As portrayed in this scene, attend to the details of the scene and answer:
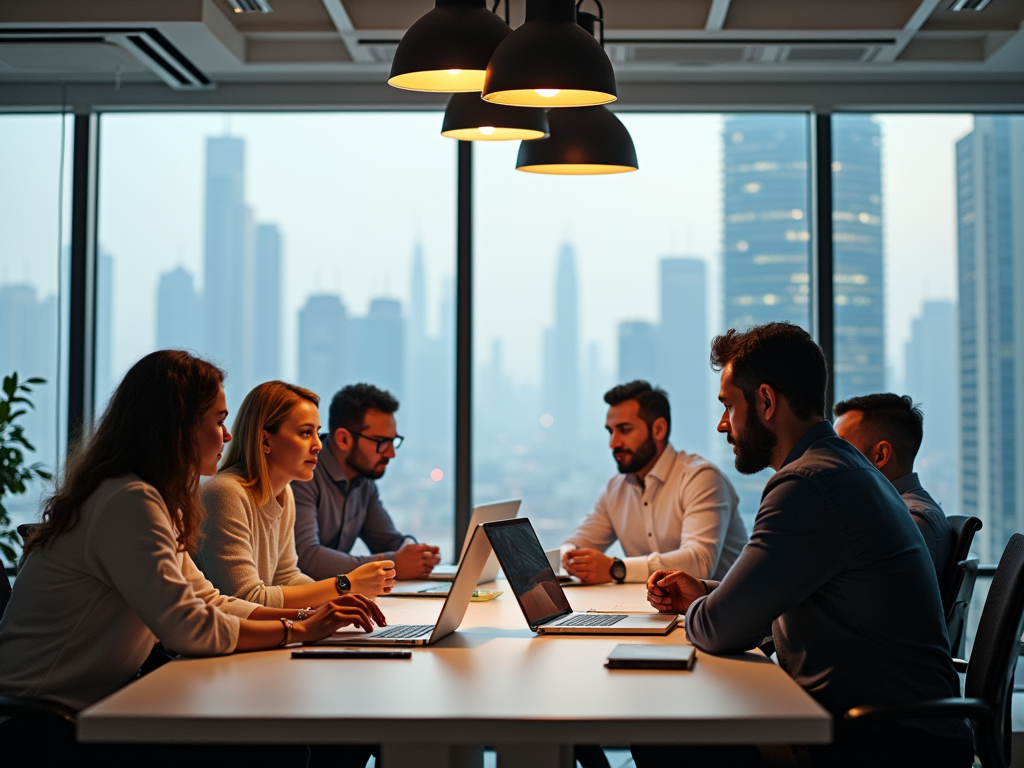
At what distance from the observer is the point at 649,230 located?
16.5 feet

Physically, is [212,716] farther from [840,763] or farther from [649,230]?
[649,230]

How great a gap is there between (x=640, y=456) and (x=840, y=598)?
1.97m

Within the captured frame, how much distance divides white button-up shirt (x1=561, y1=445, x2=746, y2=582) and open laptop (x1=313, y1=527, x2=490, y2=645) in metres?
1.06

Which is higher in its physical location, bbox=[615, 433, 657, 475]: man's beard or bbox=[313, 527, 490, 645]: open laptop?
bbox=[615, 433, 657, 475]: man's beard

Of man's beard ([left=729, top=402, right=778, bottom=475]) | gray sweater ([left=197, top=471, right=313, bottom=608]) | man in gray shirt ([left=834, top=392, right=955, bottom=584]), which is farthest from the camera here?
man in gray shirt ([left=834, top=392, right=955, bottom=584])

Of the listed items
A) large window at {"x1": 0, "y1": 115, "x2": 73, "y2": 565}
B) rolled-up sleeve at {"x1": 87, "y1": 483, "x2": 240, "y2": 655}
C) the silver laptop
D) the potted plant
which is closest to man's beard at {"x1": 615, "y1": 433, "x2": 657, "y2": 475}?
the silver laptop

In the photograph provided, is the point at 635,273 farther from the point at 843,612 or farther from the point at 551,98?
the point at 843,612

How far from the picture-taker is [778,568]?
84.9 inches

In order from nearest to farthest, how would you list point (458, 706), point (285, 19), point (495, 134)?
point (458, 706) → point (495, 134) → point (285, 19)

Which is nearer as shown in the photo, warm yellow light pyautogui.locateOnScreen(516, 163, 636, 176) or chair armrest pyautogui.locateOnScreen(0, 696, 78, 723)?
chair armrest pyautogui.locateOnScreen(0, 696, 78, 723)

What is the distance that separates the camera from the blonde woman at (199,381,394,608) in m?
2.74

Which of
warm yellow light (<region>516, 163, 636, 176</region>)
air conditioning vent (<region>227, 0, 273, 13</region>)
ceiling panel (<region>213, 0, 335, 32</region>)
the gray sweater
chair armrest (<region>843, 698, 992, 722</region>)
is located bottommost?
chair armrest (<region>843, 698, 992, 722</region>)

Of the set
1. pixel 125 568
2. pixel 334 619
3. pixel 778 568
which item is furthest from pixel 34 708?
pixel 778 568

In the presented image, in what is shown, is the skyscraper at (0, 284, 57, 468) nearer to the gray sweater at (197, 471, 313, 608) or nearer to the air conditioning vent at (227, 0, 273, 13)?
the air conditioning vent at (227, 0, 273, 13)
